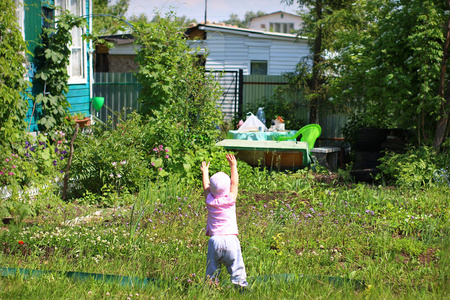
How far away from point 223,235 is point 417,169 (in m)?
4.92

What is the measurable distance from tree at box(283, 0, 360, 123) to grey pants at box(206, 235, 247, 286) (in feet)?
34.2

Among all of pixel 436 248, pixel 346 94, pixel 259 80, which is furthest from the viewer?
pixel 259 80

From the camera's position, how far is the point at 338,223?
5.43m

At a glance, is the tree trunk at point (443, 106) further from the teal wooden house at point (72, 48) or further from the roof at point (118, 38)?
the roof at point (118, 38)

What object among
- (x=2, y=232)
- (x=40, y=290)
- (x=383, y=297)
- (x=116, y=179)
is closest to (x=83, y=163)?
(x=116, y=179)

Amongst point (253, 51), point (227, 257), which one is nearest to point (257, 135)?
point (227, 257)

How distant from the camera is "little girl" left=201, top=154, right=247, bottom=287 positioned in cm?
368

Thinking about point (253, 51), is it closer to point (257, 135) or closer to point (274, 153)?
point (257, 135)

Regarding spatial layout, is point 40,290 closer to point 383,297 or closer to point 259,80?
point 383,297

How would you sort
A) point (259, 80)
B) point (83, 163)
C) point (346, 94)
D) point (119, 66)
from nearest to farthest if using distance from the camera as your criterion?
point (83, 163) < point (346, 94) < point (259, 80) < point (119, 66)

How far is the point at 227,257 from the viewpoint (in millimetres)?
3680

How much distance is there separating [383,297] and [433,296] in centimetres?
38

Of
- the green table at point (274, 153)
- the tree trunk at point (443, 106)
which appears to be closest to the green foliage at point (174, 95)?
the green table at point (274, 153)

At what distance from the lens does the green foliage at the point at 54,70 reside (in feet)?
29.1
